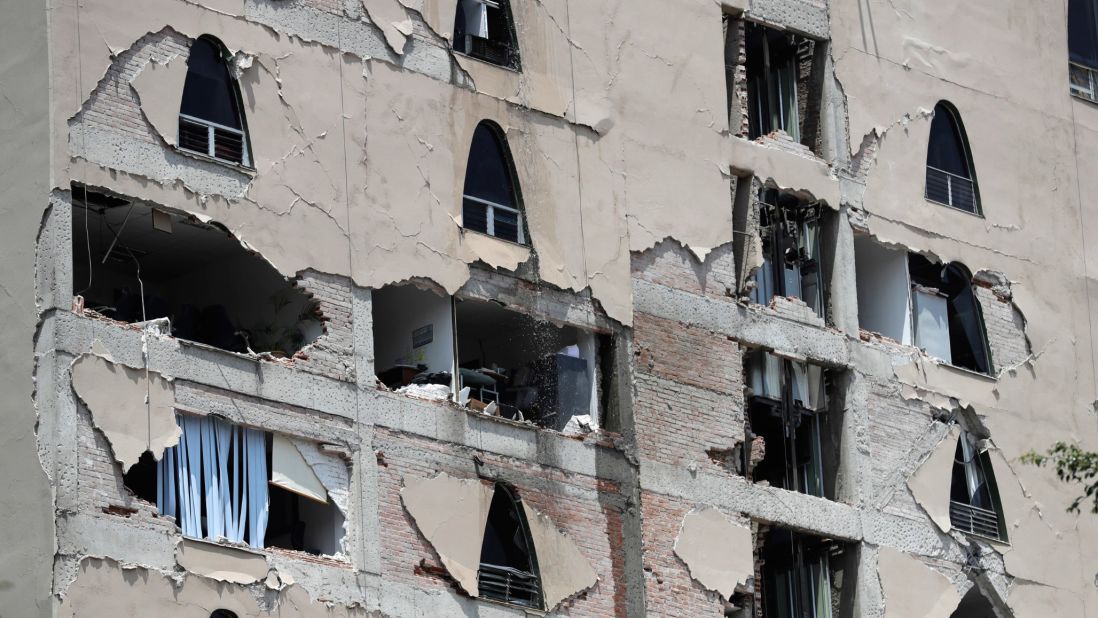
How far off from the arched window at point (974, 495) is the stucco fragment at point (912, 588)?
3.98 ft

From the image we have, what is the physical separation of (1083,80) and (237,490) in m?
19.7

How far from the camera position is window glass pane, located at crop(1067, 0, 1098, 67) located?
43031mm

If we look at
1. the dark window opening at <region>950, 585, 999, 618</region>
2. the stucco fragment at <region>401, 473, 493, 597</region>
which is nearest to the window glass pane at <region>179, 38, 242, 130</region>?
the stucco fragment at <region>401, 473, 493, 597</region>

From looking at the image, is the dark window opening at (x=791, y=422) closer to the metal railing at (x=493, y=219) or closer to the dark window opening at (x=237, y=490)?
the metal railing at (x=493, y=219)

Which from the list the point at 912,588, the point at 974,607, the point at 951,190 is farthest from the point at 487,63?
the point at 974,607

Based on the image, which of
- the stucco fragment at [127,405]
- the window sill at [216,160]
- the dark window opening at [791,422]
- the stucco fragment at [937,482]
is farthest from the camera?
the stucco fragment at [937,482]

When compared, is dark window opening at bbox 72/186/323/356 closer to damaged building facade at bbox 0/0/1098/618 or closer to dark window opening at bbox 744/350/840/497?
damaged building facade at bbox 0/0/1098/618

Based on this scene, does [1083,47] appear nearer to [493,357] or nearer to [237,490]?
[493,357]

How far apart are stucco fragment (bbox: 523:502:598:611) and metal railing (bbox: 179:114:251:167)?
610 centimetres

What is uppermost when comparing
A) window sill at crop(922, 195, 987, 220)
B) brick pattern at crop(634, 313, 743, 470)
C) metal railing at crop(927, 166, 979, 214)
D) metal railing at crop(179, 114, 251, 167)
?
metal railing at crop(927, 166, 979, 214)

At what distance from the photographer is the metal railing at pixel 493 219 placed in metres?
33.7

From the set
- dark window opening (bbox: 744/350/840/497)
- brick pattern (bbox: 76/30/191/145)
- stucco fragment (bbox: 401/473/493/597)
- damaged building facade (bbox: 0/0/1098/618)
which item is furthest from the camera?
dark window opening (bbox: 744/350/840/497)

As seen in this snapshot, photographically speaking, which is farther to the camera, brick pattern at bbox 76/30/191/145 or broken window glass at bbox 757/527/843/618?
broken window glass at bbox 757/527/843/618

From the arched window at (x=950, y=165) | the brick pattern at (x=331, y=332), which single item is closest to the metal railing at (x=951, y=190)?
the arched window at (x=950, y=165)
